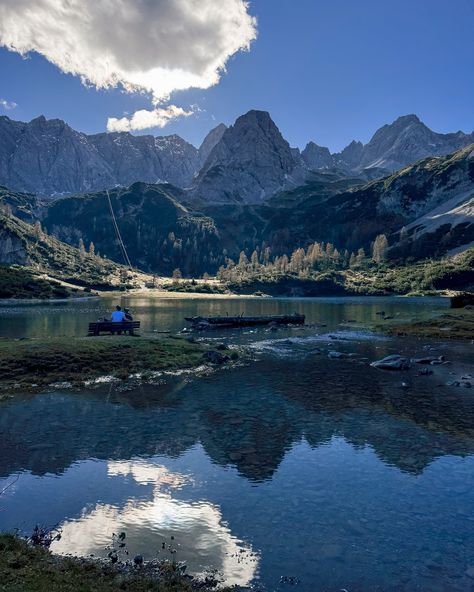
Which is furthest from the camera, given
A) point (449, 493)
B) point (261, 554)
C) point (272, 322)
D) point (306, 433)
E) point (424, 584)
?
point (272, 322)

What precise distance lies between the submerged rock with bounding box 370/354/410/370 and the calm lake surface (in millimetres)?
7678

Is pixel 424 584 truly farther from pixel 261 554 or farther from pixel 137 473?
pixel 137 473

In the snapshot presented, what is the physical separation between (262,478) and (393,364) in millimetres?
30632

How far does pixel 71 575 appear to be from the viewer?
1258 cm

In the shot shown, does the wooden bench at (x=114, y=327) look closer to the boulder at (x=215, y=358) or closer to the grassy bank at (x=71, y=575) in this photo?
the boulder at (x=215, y=358)

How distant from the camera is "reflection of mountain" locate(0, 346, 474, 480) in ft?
75.8

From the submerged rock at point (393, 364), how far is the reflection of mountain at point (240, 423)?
Answer: 621 cm

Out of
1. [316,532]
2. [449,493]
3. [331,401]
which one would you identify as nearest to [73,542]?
[316,532]

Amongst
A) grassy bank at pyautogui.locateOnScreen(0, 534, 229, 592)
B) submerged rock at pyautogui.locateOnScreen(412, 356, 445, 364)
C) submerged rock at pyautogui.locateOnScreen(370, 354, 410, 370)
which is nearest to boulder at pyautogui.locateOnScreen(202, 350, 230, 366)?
submerged rock at pyautogui.locateOnScreen(370, 354, 410, 370)

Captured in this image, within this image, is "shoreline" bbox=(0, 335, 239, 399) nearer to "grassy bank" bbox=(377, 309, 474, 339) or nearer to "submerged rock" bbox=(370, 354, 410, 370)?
"submerged rock" bbox=(370, 354, 410, 370)

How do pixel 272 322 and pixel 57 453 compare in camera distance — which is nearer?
pixel 57 453

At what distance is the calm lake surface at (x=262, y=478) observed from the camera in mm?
14414

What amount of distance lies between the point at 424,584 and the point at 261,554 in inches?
193

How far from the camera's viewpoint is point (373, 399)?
34.9m
